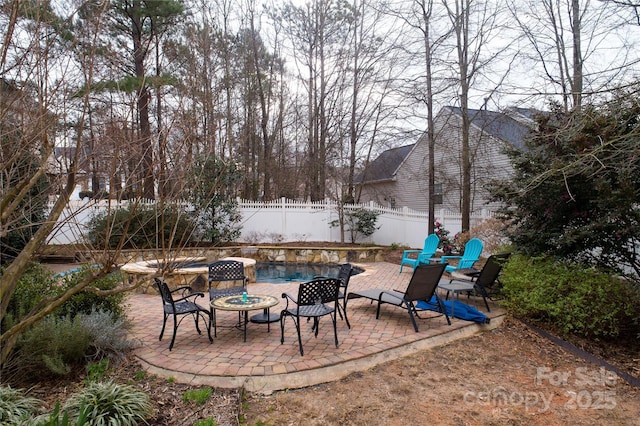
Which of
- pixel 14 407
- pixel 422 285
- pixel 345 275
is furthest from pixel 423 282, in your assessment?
pixel 14 407

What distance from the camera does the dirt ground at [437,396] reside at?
9.00 feet

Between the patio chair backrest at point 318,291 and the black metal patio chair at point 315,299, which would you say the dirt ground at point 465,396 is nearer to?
the black metal patio chair at point 315,299

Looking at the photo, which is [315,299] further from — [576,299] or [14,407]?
[576,299]

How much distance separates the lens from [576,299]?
169 inches

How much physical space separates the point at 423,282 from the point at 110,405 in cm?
344

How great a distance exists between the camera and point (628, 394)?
3227 millimetres

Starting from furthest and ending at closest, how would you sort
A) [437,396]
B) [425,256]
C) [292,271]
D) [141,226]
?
[292,271]
[425,256]
[437,396]
[141,226]

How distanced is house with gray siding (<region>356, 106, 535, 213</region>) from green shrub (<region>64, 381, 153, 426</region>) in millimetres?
10486

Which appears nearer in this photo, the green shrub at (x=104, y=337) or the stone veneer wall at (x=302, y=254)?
the green shrub at (x=104, y=337)

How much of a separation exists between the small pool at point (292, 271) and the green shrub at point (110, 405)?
21.8ft

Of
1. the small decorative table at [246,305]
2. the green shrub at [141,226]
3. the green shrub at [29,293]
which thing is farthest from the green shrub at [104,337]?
the small decorative table at [246,305]

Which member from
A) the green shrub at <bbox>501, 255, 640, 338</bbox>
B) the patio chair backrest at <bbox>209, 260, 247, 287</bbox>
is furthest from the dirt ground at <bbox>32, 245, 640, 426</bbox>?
the patio chair backrest at <bbox>209, 260, 247, 287</bbox>

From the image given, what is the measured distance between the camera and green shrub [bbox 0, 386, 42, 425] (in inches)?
93.3

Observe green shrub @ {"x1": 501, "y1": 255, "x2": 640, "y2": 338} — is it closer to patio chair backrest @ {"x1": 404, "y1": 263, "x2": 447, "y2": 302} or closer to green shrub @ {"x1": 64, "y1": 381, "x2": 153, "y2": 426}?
patio chair backrest @ {"x1": 404, "y1": 263, "x2": 447, "y2": 302}
